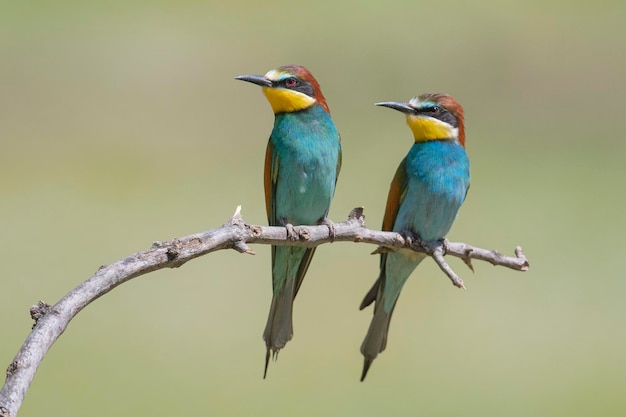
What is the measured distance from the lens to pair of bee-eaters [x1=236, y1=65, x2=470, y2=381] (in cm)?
242

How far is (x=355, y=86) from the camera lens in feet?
33.6

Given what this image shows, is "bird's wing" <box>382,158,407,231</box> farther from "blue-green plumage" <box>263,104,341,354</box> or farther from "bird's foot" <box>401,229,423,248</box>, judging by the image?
"blue-green plumage" <box>263,104,341,354</box>

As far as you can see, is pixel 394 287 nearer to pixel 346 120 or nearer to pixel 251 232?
pixel 251 232

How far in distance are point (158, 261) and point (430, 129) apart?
1.18 m

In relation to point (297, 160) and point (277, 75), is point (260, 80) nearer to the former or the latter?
point (277, 75)

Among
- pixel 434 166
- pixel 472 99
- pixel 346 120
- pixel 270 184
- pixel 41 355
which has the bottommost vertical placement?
pixel 41 355

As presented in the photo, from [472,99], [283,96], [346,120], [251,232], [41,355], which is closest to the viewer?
[41,355]

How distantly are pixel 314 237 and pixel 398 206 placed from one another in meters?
0.54

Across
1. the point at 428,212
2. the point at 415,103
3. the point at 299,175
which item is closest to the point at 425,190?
the point at 428,212

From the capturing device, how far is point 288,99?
7.98 feet

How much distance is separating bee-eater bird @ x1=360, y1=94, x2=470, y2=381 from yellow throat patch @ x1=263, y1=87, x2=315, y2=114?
0.26m

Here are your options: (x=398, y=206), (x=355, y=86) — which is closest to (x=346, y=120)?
(x=355, y=86)

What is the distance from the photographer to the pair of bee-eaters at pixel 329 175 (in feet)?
7.95

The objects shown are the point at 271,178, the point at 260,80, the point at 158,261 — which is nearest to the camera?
the point at 158,261
